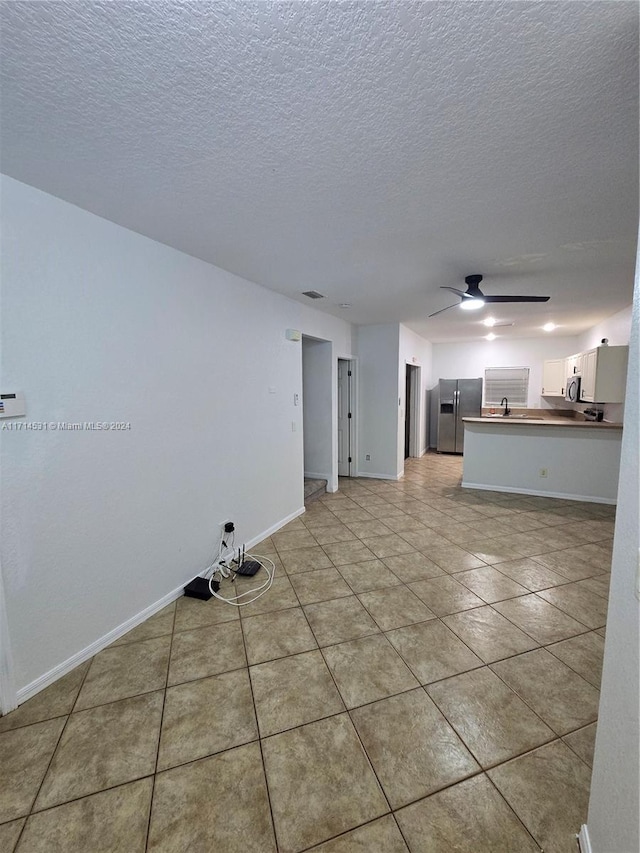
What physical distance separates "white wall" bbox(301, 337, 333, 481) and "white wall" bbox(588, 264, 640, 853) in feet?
13.1

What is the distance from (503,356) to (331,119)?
24.6ft

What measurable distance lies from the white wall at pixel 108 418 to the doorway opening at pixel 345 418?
2.63 meters

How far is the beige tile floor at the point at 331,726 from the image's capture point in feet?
3.97

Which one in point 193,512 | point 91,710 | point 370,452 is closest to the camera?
point 91,710

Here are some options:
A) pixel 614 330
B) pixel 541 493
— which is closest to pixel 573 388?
pixel 614 330

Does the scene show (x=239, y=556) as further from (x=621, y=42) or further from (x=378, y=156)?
(x=621, y=42)

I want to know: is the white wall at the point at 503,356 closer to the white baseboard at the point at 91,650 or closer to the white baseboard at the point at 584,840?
the white baseboard at the point at 91,650

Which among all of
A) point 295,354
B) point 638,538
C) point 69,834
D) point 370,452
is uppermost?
point 295,354

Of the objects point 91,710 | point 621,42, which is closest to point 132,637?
point 91,710

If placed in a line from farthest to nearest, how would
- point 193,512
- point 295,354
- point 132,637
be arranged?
point 295,354, point 193,512, point 132,637

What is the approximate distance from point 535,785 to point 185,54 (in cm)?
282

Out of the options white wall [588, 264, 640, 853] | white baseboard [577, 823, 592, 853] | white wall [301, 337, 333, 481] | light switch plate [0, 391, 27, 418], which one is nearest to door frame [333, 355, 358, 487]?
white wall [301, 337, 333, 481]

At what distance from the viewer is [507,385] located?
7.61 metres

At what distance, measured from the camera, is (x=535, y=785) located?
1333 mm
